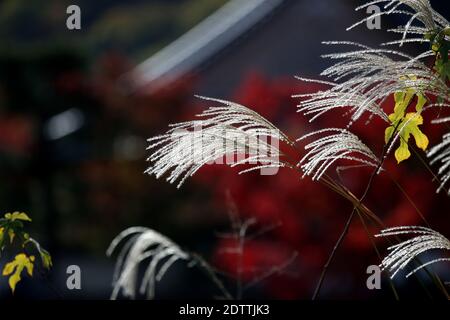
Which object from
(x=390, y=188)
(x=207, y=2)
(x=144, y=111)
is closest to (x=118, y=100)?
(x=144, y=111)

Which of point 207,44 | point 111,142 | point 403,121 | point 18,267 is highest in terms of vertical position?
point 207,44

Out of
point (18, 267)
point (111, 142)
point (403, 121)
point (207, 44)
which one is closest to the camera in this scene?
point (403, 121)

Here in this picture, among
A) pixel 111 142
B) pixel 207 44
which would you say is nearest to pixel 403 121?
pixel 111 142

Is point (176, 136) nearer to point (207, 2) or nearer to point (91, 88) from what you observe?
point (91, 88)

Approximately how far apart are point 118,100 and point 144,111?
47 centimetres

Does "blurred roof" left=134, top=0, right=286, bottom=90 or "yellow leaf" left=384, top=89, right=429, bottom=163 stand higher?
"blurred roof" left=134, top=0, right=286, bottom=90

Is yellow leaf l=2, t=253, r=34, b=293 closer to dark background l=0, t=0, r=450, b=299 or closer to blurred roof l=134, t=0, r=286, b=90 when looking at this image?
dark background l=0, t=0, r=450, b=299

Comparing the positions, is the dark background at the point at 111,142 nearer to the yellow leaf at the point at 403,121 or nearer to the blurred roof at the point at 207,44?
the blurred roof at the point at 207,44

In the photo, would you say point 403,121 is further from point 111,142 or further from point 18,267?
point 111,142

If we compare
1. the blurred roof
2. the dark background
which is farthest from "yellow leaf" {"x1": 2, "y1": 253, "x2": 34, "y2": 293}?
the blurred roof

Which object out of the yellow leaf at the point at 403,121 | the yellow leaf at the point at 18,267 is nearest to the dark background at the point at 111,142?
the yellow leaf at the point at 18,267

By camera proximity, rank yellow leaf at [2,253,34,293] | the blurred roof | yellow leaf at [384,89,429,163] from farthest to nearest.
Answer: the blurred roof < yellow leaf at [2,253,34,293] < yellow leaf at [384,89,429,163]

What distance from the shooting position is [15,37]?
15.3 meters

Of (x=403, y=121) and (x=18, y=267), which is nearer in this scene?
(x=403, y=121)
